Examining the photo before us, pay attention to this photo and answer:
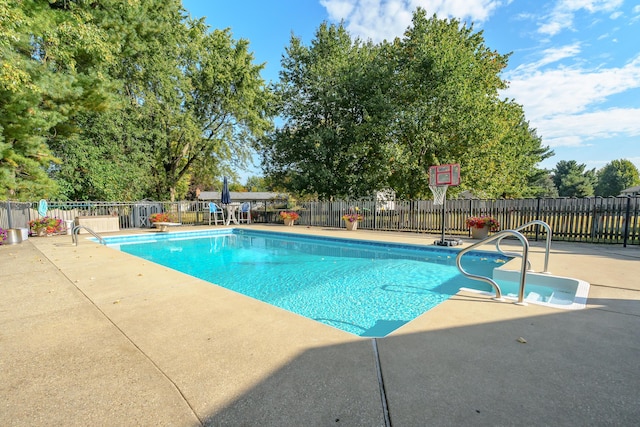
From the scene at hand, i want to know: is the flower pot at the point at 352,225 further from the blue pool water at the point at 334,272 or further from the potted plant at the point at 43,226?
the potted plant at the point at 43,226

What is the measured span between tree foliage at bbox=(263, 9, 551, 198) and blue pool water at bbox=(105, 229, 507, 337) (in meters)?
8.04

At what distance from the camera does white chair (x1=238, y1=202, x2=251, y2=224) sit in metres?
17.5

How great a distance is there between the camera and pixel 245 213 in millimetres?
18281

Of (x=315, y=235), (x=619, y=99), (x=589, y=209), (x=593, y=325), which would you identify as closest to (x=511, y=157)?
(x=619, y=99)

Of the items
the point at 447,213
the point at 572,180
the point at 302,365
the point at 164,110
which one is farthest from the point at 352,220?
the point at 572,180

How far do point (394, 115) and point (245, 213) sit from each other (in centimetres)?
1065

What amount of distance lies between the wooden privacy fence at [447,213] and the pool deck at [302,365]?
22.2ft

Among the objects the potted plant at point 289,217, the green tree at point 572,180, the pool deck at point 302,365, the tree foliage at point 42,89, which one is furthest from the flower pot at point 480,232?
the green tree at point 572,180

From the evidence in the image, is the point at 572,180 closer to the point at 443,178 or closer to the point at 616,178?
the point at 616,178

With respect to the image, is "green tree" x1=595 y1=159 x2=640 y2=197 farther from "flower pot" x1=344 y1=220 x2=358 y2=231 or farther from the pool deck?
the pool deck

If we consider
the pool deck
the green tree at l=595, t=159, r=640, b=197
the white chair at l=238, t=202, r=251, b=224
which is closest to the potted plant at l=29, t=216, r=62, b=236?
the white chair at l=238, t=202, r=251, b=224

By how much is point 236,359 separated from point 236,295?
1693 mm

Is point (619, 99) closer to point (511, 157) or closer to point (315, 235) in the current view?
point (511, 157)

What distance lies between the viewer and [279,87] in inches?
831
